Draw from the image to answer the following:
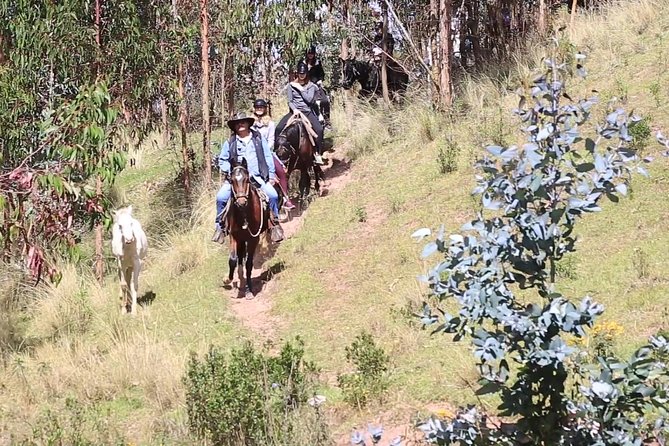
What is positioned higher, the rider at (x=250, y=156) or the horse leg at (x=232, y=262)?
the rider at (x=250, y=156)

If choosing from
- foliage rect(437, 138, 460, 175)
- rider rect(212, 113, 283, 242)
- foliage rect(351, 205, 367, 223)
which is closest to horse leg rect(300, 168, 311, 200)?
foliage rect(351, 205, 367, 223)

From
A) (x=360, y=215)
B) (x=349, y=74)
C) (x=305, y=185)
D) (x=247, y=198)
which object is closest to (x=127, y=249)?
(x=247, y=198)

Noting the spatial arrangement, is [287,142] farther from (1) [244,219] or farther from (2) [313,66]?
(1) [244,219]

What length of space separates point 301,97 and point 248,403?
1058cm

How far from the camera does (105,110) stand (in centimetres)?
742

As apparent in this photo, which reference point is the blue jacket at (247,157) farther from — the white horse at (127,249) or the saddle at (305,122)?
the saddle at (305,122)

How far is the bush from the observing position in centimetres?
551

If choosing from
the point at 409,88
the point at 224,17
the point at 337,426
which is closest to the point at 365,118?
the point at 409,88

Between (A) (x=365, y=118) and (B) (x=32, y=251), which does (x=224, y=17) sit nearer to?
(A) (x=365, y=118)

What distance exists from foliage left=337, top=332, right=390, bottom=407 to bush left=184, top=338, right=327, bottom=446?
1.16 feet

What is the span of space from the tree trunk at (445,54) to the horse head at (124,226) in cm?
801

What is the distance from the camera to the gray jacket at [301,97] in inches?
614

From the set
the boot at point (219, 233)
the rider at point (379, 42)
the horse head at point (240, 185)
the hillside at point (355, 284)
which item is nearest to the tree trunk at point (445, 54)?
the hillside at point (355, 284)

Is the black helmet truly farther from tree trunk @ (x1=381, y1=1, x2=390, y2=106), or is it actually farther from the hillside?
tree trunk @ (x1=381, y1=1, x2=390, y2=106)
